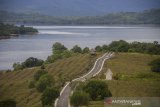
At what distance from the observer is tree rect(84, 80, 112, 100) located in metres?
23.6

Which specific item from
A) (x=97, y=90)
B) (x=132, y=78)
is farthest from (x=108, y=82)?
(x=97, y=90)

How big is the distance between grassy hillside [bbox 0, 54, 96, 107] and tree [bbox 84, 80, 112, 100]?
3.65m

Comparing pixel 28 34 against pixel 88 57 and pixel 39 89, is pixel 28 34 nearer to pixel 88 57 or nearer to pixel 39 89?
pixel 88 57

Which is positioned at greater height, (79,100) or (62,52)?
(79,100)

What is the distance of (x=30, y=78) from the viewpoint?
3872 cm

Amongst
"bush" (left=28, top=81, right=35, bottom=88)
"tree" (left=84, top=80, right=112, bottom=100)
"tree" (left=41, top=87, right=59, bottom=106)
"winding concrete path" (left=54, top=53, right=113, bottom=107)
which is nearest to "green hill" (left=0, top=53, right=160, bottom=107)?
"bush" (left=28, top=81, right=35, bottom=88)

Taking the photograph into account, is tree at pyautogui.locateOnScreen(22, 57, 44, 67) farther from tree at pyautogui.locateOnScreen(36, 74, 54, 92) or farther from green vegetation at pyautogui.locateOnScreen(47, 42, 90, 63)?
tree at pyautogui.locateOnScreen(36, 74, 54, 92)

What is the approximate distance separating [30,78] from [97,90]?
15.6 metres

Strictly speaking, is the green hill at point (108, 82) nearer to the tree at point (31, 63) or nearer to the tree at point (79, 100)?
the tree at point (79, 100)

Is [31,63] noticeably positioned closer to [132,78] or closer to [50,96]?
[132,78]

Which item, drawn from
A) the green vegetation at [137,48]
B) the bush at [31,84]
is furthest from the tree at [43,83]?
the green vegetation at [137,48]

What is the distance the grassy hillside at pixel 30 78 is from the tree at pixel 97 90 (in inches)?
144

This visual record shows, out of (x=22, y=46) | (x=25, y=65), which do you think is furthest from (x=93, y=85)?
(x=22, y=46)

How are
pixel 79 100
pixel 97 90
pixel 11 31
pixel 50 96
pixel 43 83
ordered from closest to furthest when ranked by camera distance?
pixel 79 100 < pixel 97 90 < pixel 50 96 < pixel 43 83 < pixel 11 31
